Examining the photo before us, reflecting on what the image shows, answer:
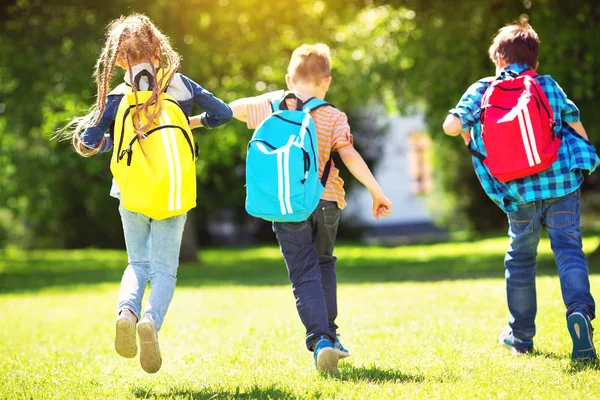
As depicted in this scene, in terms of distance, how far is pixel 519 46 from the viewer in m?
4.84

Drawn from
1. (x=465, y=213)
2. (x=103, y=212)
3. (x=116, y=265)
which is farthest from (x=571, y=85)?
(x=103, y=212)

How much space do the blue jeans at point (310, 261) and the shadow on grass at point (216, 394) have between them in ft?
1.43

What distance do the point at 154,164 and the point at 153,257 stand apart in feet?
1.77

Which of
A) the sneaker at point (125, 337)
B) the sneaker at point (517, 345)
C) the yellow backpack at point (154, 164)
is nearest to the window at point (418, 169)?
the sneaker at point (517, 345)

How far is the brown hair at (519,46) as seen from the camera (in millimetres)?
4832

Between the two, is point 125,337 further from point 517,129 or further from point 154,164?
point 517,129

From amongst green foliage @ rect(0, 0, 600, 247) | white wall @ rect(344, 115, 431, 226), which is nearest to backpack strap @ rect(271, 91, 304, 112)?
green foliage @ rect(0, 0, 600, 247)

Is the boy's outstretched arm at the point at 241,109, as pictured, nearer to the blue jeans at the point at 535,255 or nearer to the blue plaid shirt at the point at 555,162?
the blue plaid shirt at the point at 555,162

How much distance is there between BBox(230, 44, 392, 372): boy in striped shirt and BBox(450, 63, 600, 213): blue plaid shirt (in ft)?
2.33

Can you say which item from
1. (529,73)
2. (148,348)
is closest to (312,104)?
(529,73)

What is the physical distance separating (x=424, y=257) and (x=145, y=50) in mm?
15322

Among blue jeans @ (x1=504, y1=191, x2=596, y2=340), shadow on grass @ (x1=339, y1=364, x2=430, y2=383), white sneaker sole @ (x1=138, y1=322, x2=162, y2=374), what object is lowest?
shadow on grass @ (x1=339, y1=364, x2=430, y2=383)

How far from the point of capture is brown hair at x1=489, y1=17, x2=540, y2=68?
4832mm

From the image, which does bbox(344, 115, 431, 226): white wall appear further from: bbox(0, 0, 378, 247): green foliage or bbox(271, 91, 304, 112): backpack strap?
bbox(271, 91, 304, 112): backpack strap
